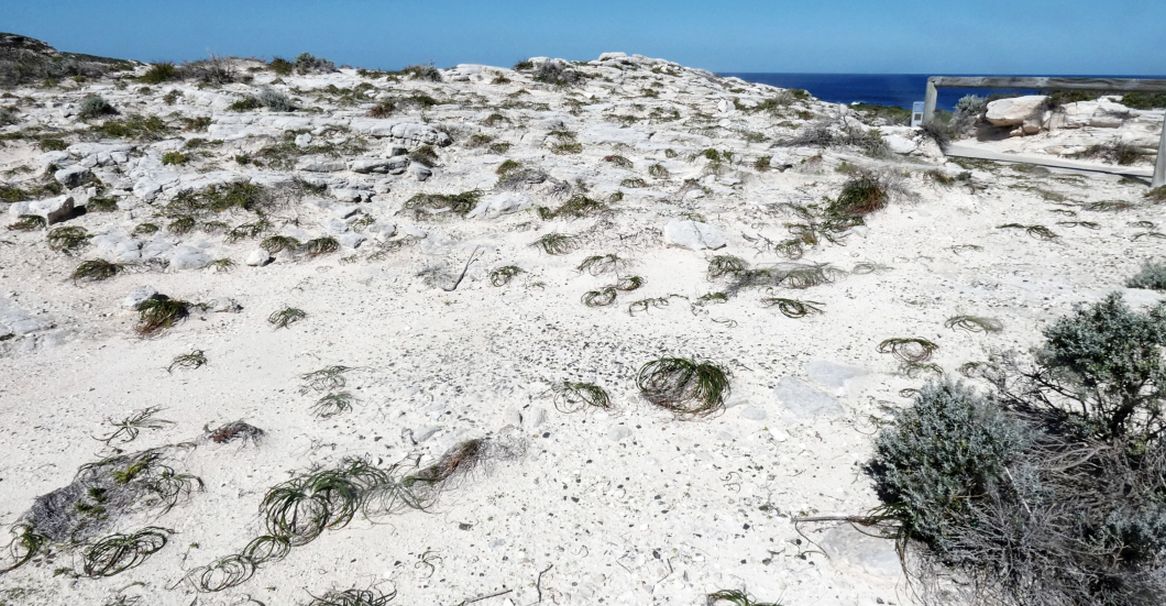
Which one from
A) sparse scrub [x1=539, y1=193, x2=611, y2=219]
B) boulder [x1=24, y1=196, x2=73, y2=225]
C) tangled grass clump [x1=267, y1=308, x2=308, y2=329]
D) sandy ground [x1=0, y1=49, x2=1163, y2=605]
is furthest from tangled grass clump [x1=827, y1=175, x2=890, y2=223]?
boulder [x1=24, y1=196, x2=73, y2=225]

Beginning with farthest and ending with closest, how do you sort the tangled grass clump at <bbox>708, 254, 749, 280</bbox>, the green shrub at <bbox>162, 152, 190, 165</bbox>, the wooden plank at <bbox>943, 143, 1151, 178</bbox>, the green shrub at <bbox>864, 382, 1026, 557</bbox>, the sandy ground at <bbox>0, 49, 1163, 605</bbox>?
the wooden plank at <bbox>943, 143, 1151, 178</bbox> < the green shrub at <bbox>162, 152, 190, 165</bbox> < the tangled grass clump at <bbox>708, 254, 749, 280</bbox> < the sandy ground at <bbox>0, 49, 1163, 605</bbox> < the green shrub at <bbox>864, 382, 1026, 557</bbox>

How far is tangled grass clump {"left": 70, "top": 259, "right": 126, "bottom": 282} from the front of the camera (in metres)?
9.02

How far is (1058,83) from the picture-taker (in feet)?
46.9

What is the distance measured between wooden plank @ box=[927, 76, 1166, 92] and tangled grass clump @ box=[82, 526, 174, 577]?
17.8 m

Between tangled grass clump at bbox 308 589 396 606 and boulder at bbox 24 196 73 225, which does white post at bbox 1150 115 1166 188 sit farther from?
boulder at bbox 24 196 73 225

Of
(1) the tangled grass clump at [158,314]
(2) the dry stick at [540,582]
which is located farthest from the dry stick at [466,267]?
(2) the dry stick at [540,582]

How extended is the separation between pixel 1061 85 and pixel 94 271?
20613 mm

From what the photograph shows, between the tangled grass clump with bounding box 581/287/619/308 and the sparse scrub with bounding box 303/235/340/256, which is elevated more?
the sparse scrub with bounding box 303/235/340/256

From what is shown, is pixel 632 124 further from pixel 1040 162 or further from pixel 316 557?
pixel 316 557

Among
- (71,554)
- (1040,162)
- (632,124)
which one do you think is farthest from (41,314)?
(1040,162)

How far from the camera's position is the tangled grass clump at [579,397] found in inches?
227

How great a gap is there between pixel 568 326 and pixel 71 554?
5022mm

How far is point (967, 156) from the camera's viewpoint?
683 inches

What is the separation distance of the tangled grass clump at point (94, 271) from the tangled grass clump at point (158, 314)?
168 centimetres
